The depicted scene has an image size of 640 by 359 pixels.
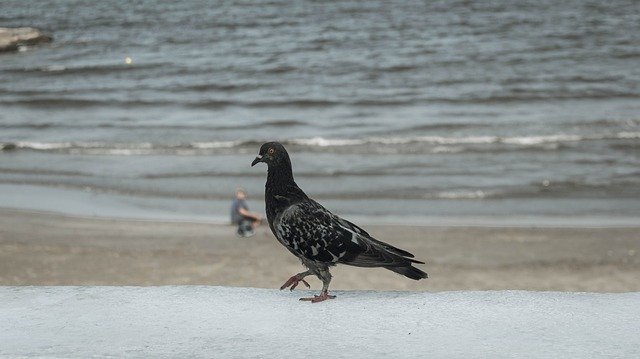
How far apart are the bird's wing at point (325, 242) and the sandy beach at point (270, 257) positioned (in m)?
6.51

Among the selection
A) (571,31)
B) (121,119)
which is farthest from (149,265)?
(571,31)

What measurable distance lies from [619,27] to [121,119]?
1465 inches

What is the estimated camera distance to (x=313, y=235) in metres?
4.08

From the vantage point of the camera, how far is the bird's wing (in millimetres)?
4094

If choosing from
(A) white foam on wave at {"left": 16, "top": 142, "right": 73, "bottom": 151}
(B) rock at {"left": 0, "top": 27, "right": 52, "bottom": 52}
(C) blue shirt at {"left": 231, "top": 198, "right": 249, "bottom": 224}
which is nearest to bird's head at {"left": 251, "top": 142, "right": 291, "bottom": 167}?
(C) blue shirt at {"left": 231, "top": 198, "right": 249, "bottom": 224}

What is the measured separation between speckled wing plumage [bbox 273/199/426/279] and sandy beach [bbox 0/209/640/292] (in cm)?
651

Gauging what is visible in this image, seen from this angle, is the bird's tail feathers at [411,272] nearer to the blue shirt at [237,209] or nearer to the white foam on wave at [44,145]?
the blue shirt at [237,209]

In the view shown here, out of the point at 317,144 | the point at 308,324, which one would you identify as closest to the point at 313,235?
the point at 308,324

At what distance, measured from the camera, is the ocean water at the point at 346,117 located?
16844mm

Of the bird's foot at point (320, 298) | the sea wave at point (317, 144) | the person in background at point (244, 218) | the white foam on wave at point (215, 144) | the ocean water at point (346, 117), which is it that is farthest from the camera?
the white foam on wave at point (215, 144)

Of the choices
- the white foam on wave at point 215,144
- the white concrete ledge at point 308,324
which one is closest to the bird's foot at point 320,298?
the white concrete ledge at point 308,324

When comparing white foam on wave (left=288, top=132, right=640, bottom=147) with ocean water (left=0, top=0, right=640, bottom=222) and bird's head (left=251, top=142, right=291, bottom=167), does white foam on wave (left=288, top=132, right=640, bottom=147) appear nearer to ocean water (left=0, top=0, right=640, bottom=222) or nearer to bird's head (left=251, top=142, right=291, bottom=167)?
ocean water (left=0, top=0, right=640, bottom=222)

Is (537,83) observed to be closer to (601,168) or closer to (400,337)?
(601,168)

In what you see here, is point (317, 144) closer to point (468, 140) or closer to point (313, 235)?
point (468, 140)
